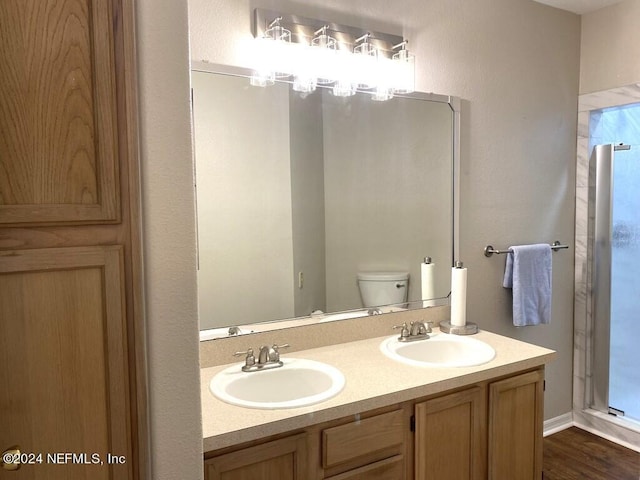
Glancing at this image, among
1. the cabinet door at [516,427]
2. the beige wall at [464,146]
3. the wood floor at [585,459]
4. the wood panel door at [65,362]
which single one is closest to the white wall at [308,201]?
the beige wall at [464,146]

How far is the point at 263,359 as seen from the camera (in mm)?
1732

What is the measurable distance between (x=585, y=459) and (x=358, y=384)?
1868 mm

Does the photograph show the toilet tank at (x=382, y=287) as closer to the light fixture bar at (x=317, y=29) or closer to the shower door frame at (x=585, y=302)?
the light fixture bar at (x=317, y=29)

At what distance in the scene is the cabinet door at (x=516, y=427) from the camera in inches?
71.2

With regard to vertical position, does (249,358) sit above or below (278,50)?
below

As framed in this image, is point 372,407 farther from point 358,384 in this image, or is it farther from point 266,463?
point 266,463

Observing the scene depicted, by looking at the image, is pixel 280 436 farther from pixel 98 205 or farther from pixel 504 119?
pixel 504 119

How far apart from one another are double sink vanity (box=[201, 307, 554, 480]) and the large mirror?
0.57ft

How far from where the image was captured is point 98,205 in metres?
0.92

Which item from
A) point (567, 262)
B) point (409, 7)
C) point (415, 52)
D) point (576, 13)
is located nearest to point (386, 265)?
point (415, 52)

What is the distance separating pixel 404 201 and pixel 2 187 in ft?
5.72

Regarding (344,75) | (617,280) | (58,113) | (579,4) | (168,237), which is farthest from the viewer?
(617,280)

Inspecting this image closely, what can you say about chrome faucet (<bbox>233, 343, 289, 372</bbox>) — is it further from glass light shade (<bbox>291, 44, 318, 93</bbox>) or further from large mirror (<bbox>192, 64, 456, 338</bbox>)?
glass light shade (<bbox>291, 44, 318, 93</bbox>)

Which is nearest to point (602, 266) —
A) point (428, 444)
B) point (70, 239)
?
point (428, 444)
